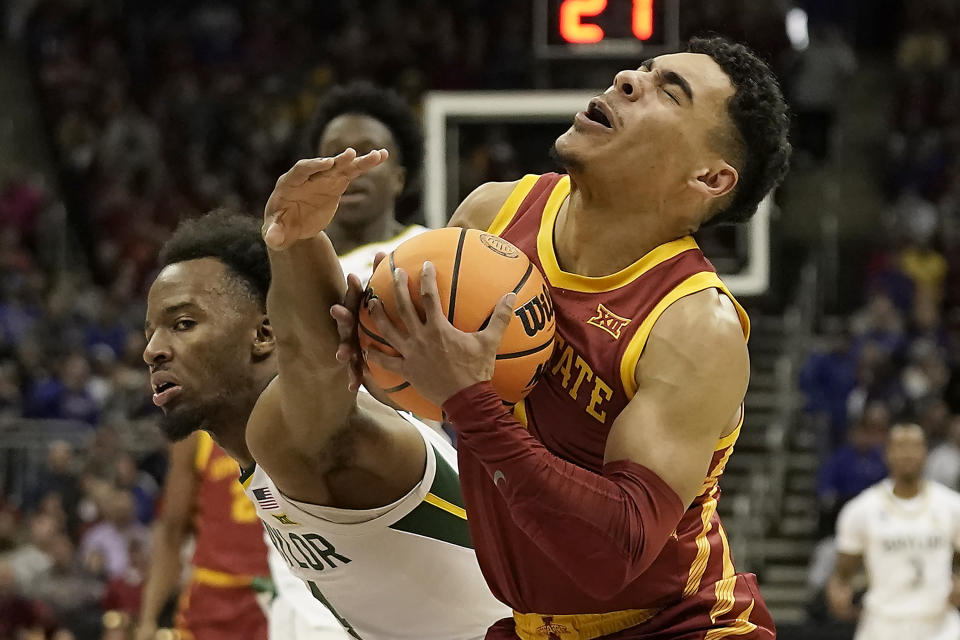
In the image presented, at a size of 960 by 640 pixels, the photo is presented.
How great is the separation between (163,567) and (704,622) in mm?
3446

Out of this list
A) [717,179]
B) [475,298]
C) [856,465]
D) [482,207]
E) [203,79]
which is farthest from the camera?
[203,79]

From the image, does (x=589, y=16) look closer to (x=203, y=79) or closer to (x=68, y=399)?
(x=68, y=399)

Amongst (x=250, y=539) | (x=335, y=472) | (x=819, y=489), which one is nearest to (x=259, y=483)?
(x=335, y=472)

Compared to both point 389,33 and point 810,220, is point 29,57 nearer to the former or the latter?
point 389,33

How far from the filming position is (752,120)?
11.3 ft

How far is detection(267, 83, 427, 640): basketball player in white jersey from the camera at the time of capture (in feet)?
16.3

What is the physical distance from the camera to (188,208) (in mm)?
16031

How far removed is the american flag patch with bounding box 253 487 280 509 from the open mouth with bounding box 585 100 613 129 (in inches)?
50.2

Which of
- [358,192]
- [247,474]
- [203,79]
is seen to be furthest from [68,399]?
[247,474]

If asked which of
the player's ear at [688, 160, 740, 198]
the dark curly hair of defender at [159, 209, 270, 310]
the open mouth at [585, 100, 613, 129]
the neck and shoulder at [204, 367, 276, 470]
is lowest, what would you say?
the neck and shoulder at [204, 367, 276, 470]

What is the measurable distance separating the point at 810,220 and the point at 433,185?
768 cm

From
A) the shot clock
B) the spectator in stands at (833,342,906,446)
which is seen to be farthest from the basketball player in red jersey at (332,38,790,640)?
the spectator in stands at (833,342,906,446)

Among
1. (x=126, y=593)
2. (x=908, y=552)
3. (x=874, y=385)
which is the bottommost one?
(x=126, y=593)

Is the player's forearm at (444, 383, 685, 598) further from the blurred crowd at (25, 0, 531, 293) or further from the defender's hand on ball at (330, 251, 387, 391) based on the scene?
the blurred crowd at (25, 0, 531, 293)
